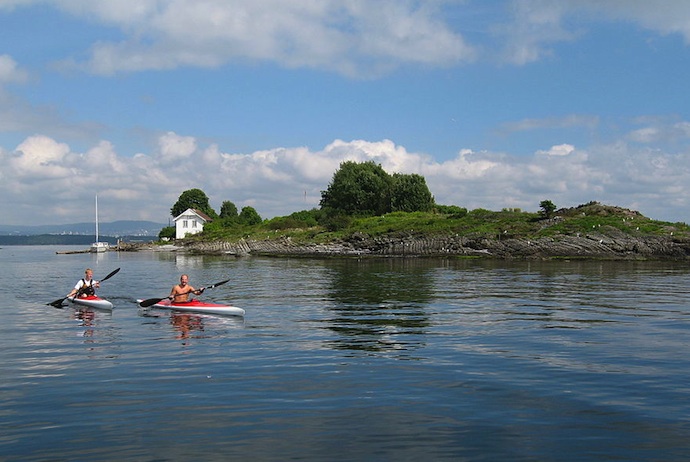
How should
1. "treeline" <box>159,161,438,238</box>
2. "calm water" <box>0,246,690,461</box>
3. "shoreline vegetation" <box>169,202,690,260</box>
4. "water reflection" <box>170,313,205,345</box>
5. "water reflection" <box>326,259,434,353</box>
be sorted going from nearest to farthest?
"calm water" <box>0,246,690,461</box>
"water reflection" <box>326,259,434,353</box>
"water reflection" <box>170,313,205,345</box>
"shoreline vegetation" <box>169,202,690,260</box>
"treeline" <box>159,161,438,238</box>

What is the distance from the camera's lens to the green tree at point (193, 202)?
5945 inches

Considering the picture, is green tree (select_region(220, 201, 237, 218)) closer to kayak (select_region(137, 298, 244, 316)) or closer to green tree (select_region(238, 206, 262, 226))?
green tree (select_region(238, 206, 262, 226))

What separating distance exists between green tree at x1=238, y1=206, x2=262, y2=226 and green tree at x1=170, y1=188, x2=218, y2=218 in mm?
20369

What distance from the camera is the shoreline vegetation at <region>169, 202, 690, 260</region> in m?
71.4

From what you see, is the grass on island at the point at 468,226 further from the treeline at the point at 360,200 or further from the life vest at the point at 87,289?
the life vest at the point at 87,289

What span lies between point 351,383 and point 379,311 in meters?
13.3

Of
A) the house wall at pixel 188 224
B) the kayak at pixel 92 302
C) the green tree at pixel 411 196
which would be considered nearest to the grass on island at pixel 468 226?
the green tree at pixel 411 196

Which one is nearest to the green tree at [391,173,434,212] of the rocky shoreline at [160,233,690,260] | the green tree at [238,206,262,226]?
the rocky shoreline at [160,233,690,260]

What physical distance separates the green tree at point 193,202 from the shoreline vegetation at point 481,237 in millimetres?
43280

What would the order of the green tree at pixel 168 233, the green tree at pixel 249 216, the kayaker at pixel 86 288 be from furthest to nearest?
the green tree at pixel 168 233
the green tree at pixel 249 216
the kayaker at pixel 86 288

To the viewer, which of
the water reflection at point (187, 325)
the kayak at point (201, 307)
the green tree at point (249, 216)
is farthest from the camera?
the green tree at point (249, 216)

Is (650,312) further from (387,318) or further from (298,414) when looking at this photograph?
(298,414)

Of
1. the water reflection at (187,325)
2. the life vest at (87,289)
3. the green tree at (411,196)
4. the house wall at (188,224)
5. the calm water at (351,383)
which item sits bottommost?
the calm water at (351,383)

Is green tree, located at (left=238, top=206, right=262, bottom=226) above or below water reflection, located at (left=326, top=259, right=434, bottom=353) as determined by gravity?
above
